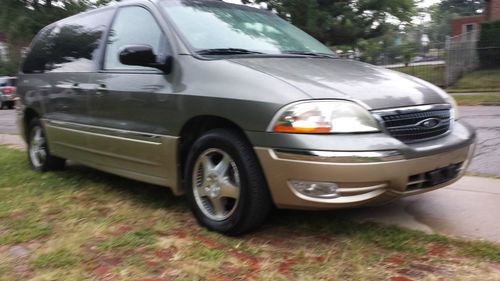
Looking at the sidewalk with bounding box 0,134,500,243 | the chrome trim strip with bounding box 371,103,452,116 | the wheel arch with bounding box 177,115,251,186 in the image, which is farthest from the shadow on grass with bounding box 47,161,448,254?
the chrome trim strip with bounding box 371,103,452,116

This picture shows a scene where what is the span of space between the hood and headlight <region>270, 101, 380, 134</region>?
7 centimetres

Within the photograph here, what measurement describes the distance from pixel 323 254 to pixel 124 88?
2139 millimetres

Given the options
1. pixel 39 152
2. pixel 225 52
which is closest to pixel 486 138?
pixel 225 52

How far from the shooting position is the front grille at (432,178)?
3.26 metres

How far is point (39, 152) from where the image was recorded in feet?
19.6

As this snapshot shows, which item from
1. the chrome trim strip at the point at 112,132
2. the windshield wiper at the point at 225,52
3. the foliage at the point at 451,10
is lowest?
the foliage at the point at 451,10

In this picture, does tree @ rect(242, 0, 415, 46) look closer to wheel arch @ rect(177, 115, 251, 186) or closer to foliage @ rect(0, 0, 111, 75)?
foliage @ rect(0, 0, 111, 75)

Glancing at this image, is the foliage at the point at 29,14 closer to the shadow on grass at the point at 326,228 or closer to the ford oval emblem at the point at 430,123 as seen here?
the shadow on grass at the point at 326,228

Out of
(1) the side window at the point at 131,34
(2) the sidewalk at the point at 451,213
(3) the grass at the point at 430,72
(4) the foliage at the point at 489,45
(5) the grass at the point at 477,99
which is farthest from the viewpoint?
(3) the grass at the point at 430,72

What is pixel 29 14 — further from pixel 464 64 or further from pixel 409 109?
pixel 409 109

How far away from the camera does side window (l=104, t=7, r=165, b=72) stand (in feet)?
13.6

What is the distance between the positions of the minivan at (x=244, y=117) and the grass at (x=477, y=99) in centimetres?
1086

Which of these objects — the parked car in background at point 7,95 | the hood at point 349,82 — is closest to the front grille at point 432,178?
the hood at point 349,82

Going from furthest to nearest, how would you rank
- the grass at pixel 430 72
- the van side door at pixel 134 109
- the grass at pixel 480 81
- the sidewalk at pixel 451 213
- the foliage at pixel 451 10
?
the foliage at pixel 451 10
the grass at pixel 430 72
the grass at pixel 480 81
the van side door at pixel 134 109
the sidewalk at pixel 451 213
